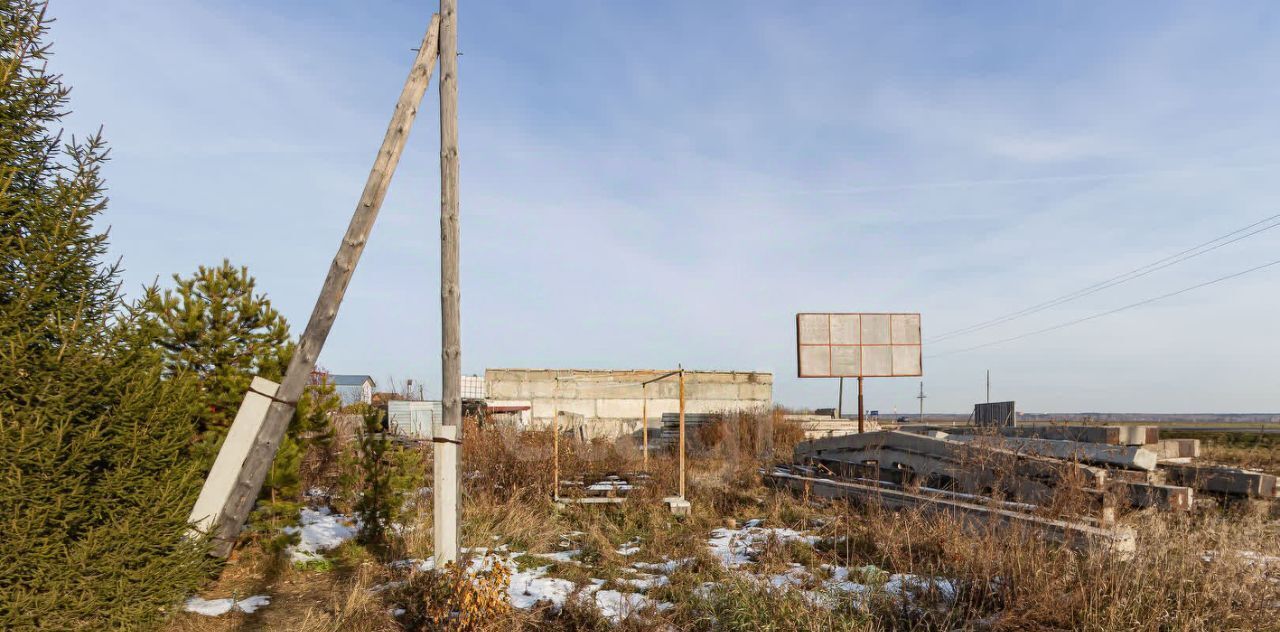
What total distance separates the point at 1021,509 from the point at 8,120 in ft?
29.9

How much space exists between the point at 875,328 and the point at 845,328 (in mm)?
843

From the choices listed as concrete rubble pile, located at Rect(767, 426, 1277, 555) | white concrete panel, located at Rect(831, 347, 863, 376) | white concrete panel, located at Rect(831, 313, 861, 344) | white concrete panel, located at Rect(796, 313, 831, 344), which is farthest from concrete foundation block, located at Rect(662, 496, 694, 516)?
white concrete panel, located at Rect(831, 313, 861, 344)

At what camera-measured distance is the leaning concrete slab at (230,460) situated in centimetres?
594

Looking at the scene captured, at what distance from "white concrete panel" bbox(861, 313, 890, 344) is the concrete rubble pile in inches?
274

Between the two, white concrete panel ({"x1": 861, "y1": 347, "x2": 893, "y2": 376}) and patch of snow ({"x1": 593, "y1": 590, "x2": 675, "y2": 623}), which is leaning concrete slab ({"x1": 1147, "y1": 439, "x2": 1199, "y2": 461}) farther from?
patch of snow ({"x1": 593, "y1": 590, "x2": 675, "y2": 623})

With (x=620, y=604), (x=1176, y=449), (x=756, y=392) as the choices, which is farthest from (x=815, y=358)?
(x=620, y=604)

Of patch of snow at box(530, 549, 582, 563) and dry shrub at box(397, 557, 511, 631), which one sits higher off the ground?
dry shrub at box(397, 557, 511, 631)

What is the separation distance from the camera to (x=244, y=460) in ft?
20.4

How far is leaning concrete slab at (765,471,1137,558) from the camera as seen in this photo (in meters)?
6.09

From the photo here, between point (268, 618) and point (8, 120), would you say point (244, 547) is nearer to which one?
point (268, 618)

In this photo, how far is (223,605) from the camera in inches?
250

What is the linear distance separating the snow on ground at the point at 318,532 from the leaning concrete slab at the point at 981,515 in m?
6.24

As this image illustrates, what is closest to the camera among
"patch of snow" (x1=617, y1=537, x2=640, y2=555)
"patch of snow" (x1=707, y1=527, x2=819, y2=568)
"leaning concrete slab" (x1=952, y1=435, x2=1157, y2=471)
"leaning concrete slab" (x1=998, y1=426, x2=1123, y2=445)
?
"patch of snow" (x1=707, y1=527, x2=819, y2=568)

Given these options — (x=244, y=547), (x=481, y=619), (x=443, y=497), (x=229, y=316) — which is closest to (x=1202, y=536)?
(x=481, y=619)
